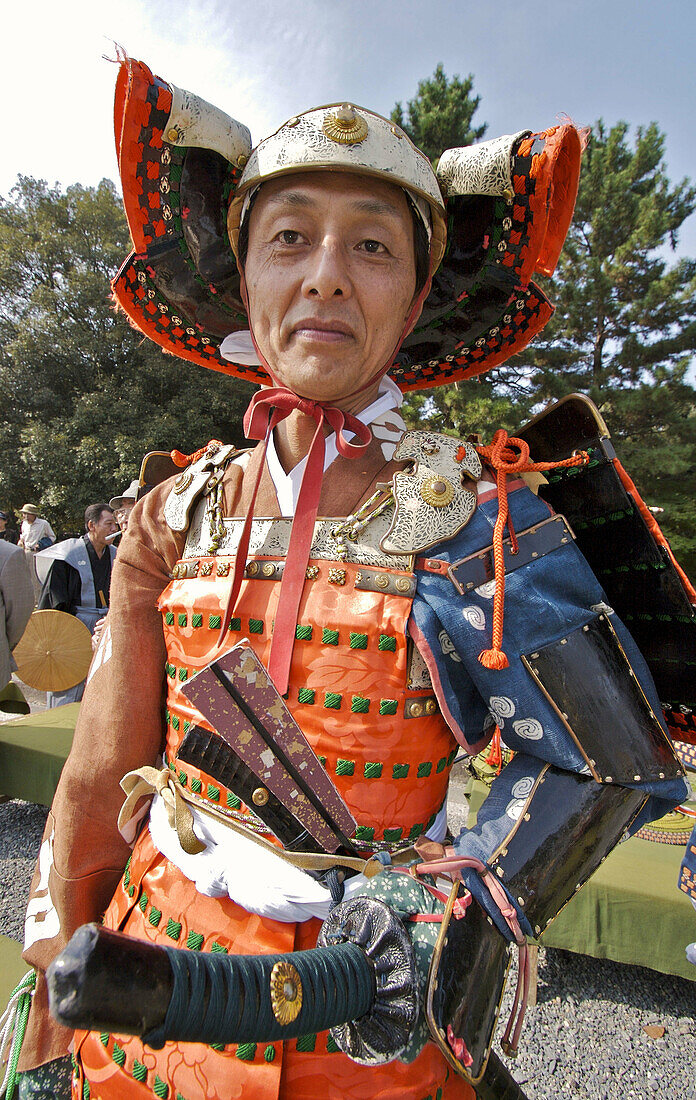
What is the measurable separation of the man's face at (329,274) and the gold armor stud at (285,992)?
0.96 metres

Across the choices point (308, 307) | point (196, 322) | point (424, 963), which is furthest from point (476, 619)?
point (196, 322)

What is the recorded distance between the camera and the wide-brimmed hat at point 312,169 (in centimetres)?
119

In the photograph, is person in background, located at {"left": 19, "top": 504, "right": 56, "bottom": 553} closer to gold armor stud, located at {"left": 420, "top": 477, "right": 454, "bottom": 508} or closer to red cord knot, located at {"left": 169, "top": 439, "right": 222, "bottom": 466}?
red cord knot, located at {"left": 169, "top": 439, "right": 222, "bottom": 466}

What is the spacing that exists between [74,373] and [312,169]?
1880 centimetres

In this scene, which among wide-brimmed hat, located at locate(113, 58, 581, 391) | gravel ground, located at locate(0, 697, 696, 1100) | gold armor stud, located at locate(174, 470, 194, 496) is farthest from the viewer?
gravel ground, located at locate(0, 697, 696, 1100)

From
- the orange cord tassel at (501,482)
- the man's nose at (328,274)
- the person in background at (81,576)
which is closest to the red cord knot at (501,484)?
the orange cord tassel at (501,482)

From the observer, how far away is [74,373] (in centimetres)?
1755

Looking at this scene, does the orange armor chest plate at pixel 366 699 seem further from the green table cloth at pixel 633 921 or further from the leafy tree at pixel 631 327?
Answer: the leafy tree at pixel 631 327

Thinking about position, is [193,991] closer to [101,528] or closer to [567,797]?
[567,797]

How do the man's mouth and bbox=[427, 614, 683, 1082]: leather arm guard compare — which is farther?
the man's mouth

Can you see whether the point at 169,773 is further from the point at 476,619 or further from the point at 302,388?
the point at 302,388

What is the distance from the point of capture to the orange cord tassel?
39.5 inches

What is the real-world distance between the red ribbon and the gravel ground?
8.67 ft

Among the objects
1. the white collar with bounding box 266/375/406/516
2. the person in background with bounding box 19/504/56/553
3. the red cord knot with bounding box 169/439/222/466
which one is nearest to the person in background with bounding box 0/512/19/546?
the person in background with bounding box 19/504/56/553
